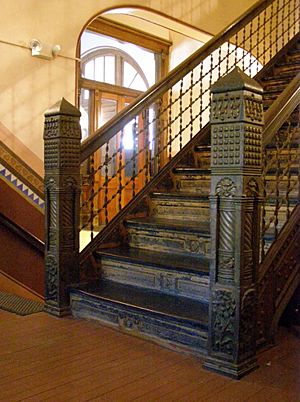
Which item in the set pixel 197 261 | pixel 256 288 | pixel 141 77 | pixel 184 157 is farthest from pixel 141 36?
pixel 256 288

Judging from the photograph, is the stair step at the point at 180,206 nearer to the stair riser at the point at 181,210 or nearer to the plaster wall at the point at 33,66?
the stair riser at the point at 181,210

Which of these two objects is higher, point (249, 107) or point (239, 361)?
point (249, 107)

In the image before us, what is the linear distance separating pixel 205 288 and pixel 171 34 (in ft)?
20.6

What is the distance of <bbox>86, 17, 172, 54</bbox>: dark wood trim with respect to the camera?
7194mm

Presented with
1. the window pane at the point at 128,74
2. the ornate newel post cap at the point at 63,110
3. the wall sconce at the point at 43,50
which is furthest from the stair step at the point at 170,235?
the window pane at the point at 128,74

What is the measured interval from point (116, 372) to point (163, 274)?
882 mm

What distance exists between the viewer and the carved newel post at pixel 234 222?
91.2 inches

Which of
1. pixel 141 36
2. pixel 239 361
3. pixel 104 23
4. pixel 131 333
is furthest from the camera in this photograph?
pixel 141 36

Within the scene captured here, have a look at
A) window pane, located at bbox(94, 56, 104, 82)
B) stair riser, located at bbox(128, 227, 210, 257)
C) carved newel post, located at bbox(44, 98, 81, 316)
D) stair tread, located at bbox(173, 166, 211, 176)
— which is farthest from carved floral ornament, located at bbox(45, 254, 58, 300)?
window pane, located at bbox(94, 56, 104, 82)

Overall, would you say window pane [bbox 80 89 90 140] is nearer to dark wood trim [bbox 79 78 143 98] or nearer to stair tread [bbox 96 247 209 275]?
dark wood trim [bbox 79 78 143 98]

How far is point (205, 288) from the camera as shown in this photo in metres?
2.88

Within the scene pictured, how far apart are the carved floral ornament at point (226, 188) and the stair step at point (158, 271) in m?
0.64

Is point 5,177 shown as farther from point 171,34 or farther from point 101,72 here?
point 171,34

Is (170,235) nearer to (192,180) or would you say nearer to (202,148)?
(192,180)
